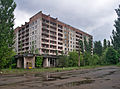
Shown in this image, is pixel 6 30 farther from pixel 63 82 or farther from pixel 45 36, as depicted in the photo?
pixel 45 36

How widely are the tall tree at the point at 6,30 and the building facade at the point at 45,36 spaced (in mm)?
24301

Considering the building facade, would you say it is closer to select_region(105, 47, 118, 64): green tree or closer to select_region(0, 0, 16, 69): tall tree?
select_region(105, 47, 118, 64): green tree

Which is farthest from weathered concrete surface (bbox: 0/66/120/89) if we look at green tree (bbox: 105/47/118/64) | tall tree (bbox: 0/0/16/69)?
green tree (bbox: 105/47/118/64)

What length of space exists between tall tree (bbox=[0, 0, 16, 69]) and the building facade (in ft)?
79.7

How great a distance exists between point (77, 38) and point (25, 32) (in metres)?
35.9

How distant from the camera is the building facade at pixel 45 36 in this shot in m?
57.8

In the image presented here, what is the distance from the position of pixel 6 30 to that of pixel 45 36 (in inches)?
1370

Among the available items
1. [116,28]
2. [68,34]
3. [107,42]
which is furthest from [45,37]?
[107,42]

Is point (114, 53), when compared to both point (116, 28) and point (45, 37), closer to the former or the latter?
point (116, 28)

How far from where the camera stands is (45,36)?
5931 cm

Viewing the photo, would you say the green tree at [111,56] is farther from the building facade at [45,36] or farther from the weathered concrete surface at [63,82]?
the weathered concrete surface at [63,82]

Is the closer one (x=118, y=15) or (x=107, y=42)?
(x=118, y=15)

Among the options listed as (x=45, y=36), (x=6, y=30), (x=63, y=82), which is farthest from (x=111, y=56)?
(x=63, y=82)

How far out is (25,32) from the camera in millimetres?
68125
